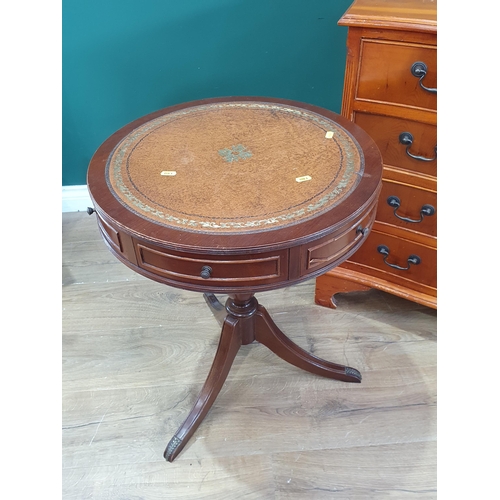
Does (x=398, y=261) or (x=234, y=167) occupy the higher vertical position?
(x=234, y=167)

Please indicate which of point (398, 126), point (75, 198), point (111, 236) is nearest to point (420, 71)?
point (398, 126)

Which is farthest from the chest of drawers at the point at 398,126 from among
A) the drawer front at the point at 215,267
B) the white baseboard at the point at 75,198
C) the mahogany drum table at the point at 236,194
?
the white baseboard at the point at 75,198

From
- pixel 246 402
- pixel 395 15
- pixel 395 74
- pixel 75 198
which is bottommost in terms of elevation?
pixel 246 402

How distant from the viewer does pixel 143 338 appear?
188 centimetres

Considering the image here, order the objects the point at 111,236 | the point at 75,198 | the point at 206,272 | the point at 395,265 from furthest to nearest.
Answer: the point at 75,198
the point at 395,265
the point at 111,236
the point at 206,272

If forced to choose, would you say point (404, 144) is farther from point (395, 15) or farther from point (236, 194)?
point (236, 194)

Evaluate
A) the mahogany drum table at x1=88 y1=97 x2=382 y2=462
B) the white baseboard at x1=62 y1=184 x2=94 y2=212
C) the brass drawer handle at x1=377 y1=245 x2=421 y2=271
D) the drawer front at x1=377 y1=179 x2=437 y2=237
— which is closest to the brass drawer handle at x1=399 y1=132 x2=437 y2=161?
the drawer front at x1=377 y1=179 x2=437 y2=237

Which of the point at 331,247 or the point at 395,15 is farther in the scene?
the point at 395,15

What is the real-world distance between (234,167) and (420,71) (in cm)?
59

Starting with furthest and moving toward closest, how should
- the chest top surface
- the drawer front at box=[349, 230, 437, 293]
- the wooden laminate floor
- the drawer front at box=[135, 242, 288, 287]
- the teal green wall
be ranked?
the teal green wall
the drawer front at box=[349, 230, 437, 293]
the wooden laminate floor
the chest top surface
the drawer front at box=[135, 242, 288, 287]

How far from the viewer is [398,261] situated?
1.77 metres

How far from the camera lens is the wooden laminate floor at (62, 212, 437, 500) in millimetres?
1452

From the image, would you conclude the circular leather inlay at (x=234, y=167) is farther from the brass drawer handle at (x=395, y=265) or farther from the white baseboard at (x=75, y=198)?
the white baseboard at (x=75, y=198)

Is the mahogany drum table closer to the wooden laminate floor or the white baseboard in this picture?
the wooden laminate floor
